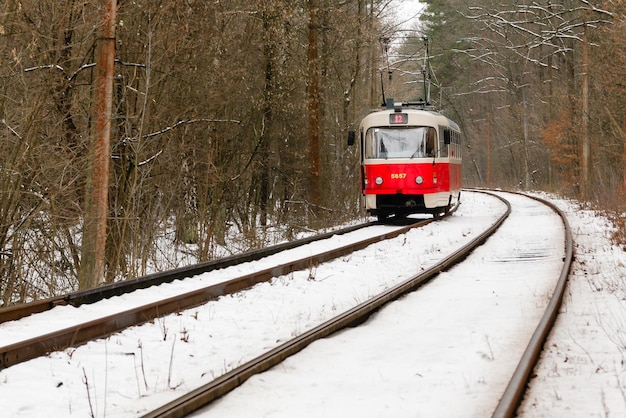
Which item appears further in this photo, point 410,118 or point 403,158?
point 403,158

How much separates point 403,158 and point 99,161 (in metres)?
10.6

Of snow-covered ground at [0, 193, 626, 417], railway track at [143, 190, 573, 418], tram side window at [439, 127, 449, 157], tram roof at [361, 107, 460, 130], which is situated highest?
tram roof at [361, 107, 460, 130]

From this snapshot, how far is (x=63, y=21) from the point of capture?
36.6 feet

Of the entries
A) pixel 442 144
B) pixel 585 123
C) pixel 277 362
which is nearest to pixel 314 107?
pixel 442 144

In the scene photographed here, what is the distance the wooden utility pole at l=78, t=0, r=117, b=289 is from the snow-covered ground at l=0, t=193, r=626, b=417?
303 cm

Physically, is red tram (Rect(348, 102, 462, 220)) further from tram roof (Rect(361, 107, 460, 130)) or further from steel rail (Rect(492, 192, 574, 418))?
steel rail (Rect(492, 192, 574, 418))

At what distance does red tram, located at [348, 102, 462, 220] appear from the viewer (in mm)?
20109

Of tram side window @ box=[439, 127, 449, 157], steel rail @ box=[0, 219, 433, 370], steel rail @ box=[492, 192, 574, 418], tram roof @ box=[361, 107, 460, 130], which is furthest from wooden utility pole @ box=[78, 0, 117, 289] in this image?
tram side window @ box=[439, 127, 449, 157]

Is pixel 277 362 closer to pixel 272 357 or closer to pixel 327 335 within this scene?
pixel 272 357

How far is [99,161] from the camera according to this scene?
444 inches

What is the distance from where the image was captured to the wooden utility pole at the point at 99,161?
11.2 meters

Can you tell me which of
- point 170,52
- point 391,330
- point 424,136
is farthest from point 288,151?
point 391,330

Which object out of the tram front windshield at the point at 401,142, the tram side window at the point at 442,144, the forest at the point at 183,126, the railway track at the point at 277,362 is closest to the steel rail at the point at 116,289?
the railway track at the point at 277,362

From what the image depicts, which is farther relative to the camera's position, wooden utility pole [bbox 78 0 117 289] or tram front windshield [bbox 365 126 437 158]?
tram front windshield [bbox 365 126 437 158]
